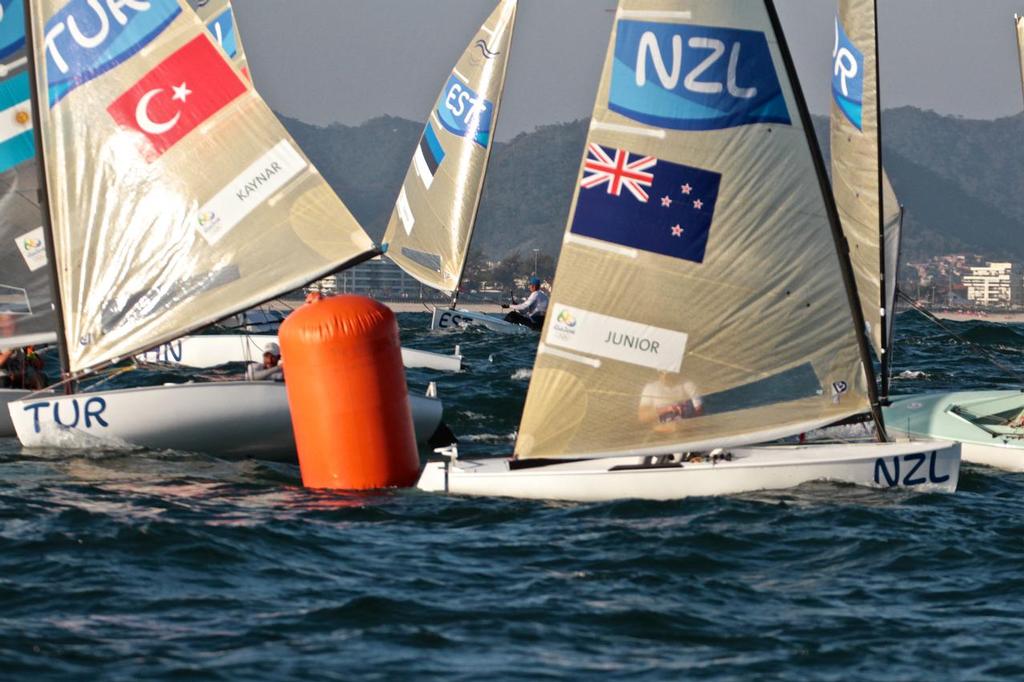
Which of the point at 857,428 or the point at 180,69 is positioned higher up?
the point at 180,69

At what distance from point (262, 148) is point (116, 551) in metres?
6.27

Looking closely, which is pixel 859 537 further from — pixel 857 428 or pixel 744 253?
pixel 857 428

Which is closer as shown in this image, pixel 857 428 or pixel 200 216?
pixel 200 216

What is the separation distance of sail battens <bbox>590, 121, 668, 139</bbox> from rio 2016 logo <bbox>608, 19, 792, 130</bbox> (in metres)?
0.07

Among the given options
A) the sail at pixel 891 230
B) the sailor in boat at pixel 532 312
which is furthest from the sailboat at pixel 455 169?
the sail at pixel 891 230

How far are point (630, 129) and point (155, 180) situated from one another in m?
5.77

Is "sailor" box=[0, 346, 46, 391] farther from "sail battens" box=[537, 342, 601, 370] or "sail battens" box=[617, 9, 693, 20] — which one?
"sail battens" box=[617, 9, 693, 20]

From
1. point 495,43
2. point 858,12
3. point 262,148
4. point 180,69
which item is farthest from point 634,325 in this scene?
point 495,43

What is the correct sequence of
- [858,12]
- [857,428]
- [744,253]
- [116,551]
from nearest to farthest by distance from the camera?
1. [116,551]
2. [744,253]
3. [857,428]
4. [858,12]

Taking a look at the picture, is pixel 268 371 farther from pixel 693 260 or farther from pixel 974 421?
pixel 974 421

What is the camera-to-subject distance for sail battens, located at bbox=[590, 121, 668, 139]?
14930mm

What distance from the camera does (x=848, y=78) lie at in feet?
71.3

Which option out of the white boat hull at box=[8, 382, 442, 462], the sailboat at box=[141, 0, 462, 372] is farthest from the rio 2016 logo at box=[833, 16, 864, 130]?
the sailboat at box=[141, 0, 462, 372]

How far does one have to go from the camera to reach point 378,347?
15328 millimetres
